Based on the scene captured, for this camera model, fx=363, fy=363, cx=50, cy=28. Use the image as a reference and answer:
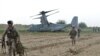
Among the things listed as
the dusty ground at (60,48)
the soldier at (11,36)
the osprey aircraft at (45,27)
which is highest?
the soldier at (11,36)

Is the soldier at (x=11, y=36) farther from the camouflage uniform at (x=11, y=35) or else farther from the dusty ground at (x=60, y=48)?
the dusty ground at (x=60, y=48)

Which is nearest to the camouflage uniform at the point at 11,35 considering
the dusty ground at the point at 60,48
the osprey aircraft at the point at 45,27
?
the dusty ground at the point at 60,48

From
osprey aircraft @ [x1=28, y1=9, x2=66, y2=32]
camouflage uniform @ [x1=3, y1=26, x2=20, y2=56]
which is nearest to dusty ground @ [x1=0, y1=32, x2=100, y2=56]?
camouflage uniform @ [x1=3, y1=26, x2=20, y2=56]

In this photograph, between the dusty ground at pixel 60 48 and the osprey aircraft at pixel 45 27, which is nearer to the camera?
the dusty ground at pixel 60 48

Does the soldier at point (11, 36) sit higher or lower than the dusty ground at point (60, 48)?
higher

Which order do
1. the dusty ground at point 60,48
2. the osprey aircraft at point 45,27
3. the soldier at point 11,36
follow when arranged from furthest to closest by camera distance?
the osprey aircraft at point 45,27 → the dusty ground at point 60,48 → the soldier at point 11,36

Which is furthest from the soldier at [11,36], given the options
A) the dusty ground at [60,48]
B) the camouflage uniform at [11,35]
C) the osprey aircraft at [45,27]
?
the osprey aircraft at [45,27]

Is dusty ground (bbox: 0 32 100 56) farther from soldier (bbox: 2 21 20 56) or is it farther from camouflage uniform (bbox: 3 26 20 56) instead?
camouflage uniform (bbox: 3 26 20 56)

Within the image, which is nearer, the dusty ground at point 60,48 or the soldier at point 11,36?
the soldier at point 11,36

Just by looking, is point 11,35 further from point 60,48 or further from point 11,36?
point 60,48

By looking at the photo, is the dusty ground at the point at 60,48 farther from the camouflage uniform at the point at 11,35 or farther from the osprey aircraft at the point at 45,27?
the osprey aircraft at the point at 45,27

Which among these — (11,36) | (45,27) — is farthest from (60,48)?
(45,27)

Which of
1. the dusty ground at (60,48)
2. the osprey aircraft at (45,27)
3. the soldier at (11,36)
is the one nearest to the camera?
the soldier at (11,36)

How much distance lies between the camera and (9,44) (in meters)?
15.4
